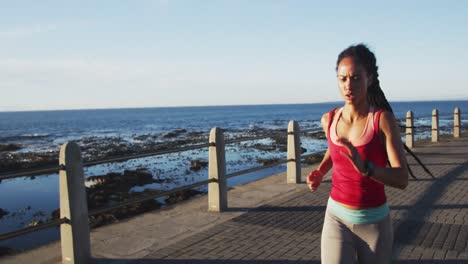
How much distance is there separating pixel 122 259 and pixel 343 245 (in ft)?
10.4

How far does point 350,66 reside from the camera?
2377 millimetres

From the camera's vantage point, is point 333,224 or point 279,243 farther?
point 279,243

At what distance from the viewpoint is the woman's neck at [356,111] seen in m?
2.41

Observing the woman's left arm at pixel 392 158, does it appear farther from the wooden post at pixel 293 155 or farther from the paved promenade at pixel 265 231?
the wooden post at pixel 293 155

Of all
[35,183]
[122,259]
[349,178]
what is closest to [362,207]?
[349,178]

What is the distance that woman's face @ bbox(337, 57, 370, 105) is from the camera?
7.76 ft

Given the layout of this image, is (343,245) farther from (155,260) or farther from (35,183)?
(35,183)

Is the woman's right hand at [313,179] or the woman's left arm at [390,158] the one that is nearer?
the woman's left arm at [390,158]

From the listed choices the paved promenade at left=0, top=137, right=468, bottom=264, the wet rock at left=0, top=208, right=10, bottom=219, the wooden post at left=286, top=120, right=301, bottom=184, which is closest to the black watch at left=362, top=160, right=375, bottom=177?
the paved promenade at left=0, top=137, right=468, bottom=264

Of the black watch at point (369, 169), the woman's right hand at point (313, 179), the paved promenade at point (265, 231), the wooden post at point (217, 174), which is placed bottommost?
the paved promenade at point (265, 231)

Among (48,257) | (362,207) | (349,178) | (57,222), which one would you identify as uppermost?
(349,178)

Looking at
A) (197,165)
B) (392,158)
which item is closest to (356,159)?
(392,158)

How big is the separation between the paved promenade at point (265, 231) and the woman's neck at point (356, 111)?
259cm

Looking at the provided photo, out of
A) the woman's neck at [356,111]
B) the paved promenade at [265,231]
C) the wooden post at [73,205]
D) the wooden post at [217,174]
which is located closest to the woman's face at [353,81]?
the woman's neck at [356,111]
